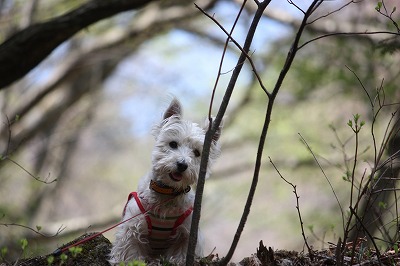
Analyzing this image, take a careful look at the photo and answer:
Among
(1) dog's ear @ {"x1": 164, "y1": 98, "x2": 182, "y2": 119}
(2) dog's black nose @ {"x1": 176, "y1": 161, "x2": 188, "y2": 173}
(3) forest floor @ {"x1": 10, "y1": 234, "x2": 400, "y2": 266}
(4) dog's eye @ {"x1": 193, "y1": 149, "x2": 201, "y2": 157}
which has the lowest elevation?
(3) forest floor @ {"x1": 10, "y1": 234, "x2": 400, "y2": 266}

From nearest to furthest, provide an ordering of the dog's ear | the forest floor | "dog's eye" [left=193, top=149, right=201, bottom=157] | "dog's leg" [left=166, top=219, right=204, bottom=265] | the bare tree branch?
1. the forest floor
2. "dog's leg" [left=166, top=219, right=204, bottom=265]
3. "dog's eye" [left=193, top=149, right=201, bottom=157]
4. the dog's ear
5. the bare tree branch

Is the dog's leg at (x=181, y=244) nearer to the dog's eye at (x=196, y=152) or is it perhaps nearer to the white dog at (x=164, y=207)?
the white dog at (x=164, y=207)

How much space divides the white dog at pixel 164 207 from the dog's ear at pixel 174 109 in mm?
281

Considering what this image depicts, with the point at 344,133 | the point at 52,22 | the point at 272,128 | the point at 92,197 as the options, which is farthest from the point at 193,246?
the point at 92,197

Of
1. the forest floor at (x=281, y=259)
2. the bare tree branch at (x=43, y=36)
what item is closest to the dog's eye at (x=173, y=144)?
the forest floor at (x=281, y=259)

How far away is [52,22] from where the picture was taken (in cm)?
580

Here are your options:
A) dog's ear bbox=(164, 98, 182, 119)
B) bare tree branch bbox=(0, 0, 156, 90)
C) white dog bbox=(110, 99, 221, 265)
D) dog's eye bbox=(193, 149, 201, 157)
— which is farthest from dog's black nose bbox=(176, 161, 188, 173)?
bare tree branch bbox=(0, 0, 156, 90)

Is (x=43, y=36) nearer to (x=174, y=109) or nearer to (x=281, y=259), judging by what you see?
(x=174, y=109)

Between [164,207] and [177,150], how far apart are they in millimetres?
529

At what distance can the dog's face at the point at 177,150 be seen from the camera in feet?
15.1

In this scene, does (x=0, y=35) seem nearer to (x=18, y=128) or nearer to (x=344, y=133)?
(x=18, y=128)

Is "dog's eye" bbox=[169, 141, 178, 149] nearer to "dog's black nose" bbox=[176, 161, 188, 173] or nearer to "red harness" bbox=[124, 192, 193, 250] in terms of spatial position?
"dog's black nose" bbox=[176, 161, 188, 173]

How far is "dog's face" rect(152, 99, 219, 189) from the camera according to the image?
459 centimetres

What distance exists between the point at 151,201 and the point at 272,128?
11.9 meters
